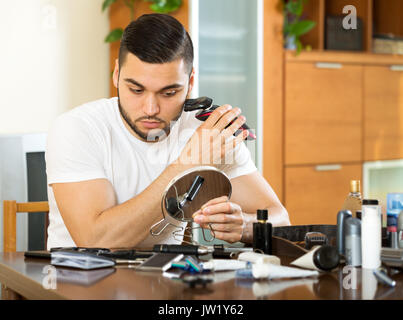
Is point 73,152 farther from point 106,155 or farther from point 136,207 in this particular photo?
point 136,207

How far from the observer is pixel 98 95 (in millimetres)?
3338

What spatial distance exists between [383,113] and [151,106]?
248 cm

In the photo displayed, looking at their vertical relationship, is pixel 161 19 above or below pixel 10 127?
above

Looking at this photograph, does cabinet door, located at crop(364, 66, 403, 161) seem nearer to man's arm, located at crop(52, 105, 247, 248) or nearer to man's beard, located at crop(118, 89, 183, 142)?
man's beard, located at crop(118, 89, 183, 142)

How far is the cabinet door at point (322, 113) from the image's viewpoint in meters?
3.47

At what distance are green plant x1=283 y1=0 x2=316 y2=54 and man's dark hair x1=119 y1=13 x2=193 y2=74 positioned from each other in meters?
1.78

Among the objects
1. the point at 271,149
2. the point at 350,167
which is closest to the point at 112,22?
the point at 271,149

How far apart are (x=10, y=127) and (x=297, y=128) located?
1.55 m

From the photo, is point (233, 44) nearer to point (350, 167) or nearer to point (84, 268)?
point (350, 167)

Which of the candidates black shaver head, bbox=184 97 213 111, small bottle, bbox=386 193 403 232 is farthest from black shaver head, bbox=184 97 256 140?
small bottle, bbox=386 193 403 232

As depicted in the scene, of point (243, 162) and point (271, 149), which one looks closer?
point (243, 162)

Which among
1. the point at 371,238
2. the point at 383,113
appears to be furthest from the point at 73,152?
the point at 383,113

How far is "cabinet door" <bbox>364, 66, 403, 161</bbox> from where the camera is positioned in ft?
12.3

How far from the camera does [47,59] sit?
3.19m
